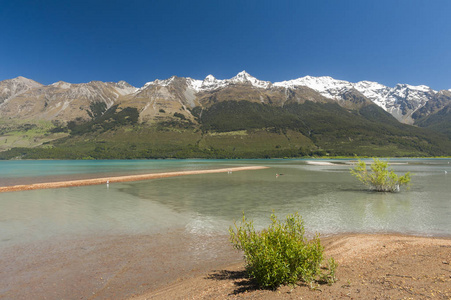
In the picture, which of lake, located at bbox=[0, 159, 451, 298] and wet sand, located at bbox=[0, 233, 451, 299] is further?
lake, located at bbox=[0, 159, 451, 298]

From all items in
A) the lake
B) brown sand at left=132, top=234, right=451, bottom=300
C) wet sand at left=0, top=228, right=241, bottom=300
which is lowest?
the lake

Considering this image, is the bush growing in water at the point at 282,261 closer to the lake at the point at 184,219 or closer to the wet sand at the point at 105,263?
the wet sand at the point at 105,263

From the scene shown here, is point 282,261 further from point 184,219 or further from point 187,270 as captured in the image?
point 184,219

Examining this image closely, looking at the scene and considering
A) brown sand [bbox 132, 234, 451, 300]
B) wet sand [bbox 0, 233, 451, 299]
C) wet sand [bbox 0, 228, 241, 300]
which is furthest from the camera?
wet sand [bbox 0, 228, 241, 300]

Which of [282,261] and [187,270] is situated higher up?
[282,261]

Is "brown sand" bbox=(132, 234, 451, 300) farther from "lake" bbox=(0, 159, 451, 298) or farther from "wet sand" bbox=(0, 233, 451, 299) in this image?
"lake" bbox=(0, 159, 451, 298)

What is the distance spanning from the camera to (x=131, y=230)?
764 inches

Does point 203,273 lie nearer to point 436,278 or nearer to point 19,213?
point 436,278

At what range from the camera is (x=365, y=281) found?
324 inches

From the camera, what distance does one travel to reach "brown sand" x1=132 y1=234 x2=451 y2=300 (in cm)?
734

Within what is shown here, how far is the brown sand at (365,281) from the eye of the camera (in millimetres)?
7336

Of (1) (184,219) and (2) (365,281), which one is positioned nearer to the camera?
(2) (365,281)

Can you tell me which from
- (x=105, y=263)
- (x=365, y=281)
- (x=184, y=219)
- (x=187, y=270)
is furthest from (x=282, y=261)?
(x=184, y=219)

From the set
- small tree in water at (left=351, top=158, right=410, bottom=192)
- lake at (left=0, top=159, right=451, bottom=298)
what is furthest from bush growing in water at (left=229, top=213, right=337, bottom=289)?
small tree in water at (left=351, top=158, right=410, bottom=192)
